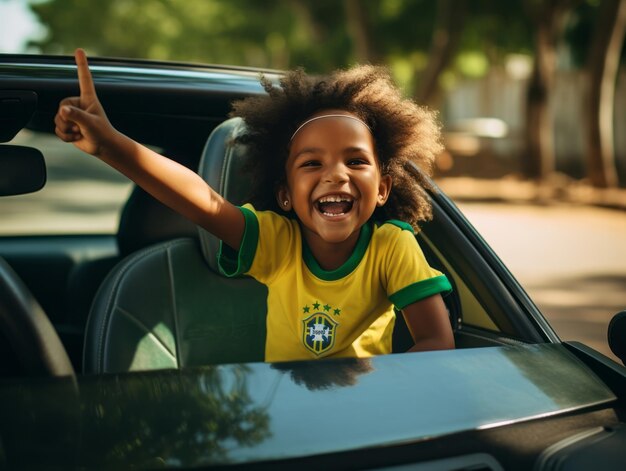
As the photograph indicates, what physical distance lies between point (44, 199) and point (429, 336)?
11704 mm

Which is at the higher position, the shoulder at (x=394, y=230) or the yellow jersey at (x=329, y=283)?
the shoulder at (x=394, y=230)

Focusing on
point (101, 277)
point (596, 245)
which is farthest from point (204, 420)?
point (596, 245)

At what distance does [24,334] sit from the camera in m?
1.69

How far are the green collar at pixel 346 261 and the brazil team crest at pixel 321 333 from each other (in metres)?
0.11

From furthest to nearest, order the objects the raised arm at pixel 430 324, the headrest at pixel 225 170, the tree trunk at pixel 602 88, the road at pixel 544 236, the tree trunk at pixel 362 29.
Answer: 1. the tree trunk at pixel 362 29
2. the tree trunk at pixel 602 88
3. the road at pixel 544 236
4. the headrest at pixel 225 170
5. the raised arm at pixel 430 324

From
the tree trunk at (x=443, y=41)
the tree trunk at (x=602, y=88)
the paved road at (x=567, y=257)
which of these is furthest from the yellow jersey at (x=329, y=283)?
the tree trunk at (x=443, y=41)

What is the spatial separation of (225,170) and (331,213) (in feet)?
1.52

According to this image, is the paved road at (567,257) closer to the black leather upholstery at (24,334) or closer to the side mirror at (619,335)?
the side mirror at (619,335)

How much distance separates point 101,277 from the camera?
11.6 feet

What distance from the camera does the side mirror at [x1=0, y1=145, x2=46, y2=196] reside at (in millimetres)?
2201

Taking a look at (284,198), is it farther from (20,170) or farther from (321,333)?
(20,170)

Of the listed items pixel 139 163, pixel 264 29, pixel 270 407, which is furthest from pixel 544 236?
pixel 264 29

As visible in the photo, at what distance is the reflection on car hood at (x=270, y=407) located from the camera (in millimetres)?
1357

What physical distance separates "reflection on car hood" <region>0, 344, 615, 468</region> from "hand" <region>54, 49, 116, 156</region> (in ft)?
1.62
